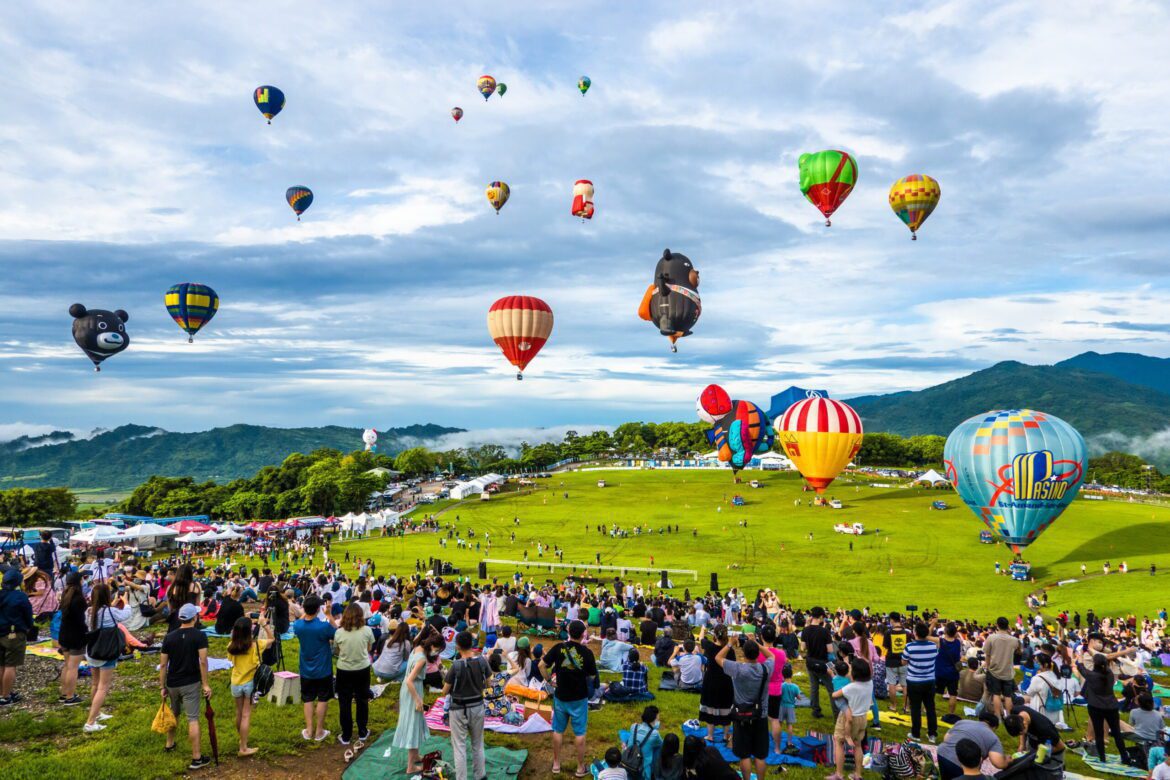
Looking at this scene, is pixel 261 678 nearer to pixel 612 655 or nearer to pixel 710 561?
pixel 612 655

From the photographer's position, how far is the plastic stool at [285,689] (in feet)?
37.8

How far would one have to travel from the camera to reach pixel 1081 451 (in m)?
30.8

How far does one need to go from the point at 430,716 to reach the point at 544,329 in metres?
32.6

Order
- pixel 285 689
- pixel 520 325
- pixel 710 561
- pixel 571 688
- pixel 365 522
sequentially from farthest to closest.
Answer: pixel 365 522, pixel 710 561, pixel 520 325, pixel 285 689, pixel 571 688

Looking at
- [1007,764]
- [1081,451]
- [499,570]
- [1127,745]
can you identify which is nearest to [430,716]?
[1007,764]

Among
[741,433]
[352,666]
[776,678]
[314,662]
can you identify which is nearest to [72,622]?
[314,662]

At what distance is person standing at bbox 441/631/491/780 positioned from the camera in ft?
27.3

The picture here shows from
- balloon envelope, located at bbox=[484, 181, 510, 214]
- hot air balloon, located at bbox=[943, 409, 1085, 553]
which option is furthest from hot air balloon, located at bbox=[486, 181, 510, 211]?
hot air balloon, located at bbox=[943, 409, 1085, 553]

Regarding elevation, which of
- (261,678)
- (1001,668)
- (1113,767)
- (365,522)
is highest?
(261,678)

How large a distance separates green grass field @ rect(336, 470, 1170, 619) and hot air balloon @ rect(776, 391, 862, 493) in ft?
23.7

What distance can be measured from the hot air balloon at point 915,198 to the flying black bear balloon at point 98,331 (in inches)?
2256

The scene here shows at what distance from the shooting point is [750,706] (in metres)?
8.83

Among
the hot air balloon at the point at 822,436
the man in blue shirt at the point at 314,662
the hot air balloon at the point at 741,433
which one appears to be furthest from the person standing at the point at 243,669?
the hot air balloon at the point at 741,433

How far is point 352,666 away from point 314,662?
53 cm
